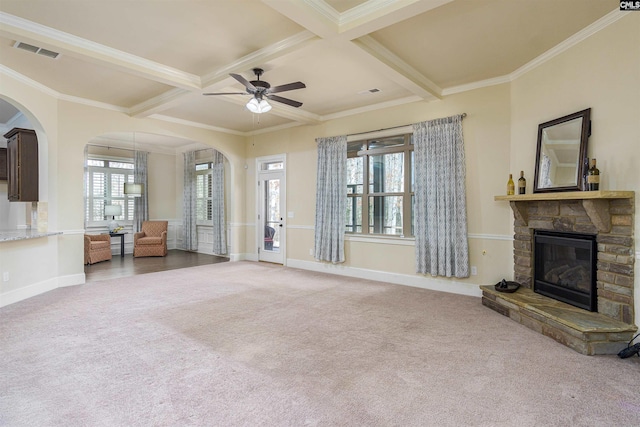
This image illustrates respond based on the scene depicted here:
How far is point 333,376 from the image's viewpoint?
251 cm

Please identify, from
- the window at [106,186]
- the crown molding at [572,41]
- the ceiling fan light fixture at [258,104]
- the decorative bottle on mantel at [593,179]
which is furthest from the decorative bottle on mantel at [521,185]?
the window at [106,186]

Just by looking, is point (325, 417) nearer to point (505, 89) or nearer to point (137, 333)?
point (137, 333)

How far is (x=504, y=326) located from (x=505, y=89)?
10.2ft

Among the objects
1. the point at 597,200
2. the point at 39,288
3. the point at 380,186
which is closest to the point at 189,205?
Result: the point at 39,288

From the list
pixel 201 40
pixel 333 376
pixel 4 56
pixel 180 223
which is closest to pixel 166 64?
pixel 201 40

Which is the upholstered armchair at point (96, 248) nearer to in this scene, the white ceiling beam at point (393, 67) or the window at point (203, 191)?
the window at point (203, 191)

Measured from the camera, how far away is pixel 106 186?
9.13 metres

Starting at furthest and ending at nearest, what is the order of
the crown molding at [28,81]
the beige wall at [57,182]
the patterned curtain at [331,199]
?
the patterned curtain at [331,199] → the beige wall at [57,182] → the crown molding at [28,81]

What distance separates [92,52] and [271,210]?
4.60 meters

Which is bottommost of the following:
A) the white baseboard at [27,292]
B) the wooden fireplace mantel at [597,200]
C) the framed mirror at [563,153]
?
the white baseboard at [27,292]

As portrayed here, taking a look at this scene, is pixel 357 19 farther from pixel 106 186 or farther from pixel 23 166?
pixel 106 186

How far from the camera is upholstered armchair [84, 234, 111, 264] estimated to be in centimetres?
758

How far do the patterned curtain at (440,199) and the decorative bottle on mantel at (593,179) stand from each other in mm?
1707

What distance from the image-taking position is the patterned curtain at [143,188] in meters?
9.45
